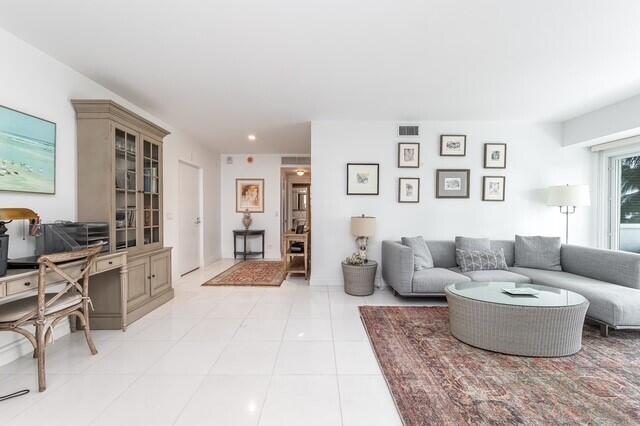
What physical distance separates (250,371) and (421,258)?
268 centimetres

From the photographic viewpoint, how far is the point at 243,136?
5309 mm

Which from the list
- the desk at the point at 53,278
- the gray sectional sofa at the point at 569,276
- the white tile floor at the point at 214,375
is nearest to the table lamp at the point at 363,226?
the gray sectional sofa at the point at 569,276

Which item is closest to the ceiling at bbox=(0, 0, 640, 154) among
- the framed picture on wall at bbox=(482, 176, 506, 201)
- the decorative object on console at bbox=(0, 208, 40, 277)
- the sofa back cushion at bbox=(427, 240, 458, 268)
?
the framed picture on wall at bbox=(482, 176, 506, 201)

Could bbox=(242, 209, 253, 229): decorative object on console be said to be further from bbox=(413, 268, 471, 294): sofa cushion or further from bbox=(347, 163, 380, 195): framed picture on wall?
bbox=(413, 268, 471, 294): sofa cushion

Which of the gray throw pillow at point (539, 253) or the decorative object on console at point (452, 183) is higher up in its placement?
the decorative object on console at point (452, 183)

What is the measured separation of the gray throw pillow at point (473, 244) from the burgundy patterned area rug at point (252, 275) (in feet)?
9.32

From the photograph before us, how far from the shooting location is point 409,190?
14.8 ft

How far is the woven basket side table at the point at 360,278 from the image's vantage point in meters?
4.04

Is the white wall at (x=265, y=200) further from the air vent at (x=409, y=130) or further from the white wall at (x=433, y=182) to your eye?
the air vent at (x=409, y=130)

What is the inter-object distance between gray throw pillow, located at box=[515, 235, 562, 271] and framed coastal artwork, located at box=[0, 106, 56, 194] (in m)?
5.58

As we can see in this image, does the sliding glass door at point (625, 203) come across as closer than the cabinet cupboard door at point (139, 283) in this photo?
No

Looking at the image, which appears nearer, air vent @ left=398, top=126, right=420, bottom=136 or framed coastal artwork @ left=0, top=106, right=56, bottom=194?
framed coastal artwork @ left=0, top=106, right=56, bottom=194

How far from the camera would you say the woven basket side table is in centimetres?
404

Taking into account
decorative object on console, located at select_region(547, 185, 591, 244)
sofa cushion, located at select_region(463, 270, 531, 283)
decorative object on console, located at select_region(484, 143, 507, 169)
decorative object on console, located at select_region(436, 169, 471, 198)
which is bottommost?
sofa cushion, located at select_region(463, 270, 531, 283)
